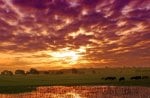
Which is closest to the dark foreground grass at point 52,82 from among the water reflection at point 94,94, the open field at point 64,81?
the open field at point 64,81

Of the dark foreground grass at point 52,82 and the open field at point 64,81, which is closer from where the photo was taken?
the dark foreground grass at point 52,82

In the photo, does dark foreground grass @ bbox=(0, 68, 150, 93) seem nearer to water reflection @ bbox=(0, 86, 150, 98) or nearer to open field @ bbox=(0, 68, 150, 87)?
open field @ bbox=(0, 68, 150, 87)

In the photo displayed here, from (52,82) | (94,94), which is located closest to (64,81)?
(52,82)

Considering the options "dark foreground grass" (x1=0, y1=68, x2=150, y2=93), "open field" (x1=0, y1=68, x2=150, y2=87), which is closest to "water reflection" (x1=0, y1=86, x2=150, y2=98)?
"dark foreground grass" (x1=0, y1=68, x2=150, y2=93)

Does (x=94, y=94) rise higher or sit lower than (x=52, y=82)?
lower

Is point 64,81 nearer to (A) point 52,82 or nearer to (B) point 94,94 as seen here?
(A) point 52,82

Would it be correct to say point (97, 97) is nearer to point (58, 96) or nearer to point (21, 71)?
point (58, 96)

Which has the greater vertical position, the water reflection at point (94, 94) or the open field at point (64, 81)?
the open field at point (64, 81)

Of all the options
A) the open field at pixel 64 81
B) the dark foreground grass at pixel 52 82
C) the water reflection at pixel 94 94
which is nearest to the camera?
the water reflection at pixel 94 94

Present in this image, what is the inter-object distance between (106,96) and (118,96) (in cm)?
133

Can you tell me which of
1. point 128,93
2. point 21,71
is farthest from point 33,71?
point 128,93

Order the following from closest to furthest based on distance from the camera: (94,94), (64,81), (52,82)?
(94,94) < (52,82) < (64,81)

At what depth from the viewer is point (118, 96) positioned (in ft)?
132

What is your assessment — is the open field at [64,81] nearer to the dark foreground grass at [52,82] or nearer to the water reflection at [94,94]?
the dark foreground grass at [52,82]
